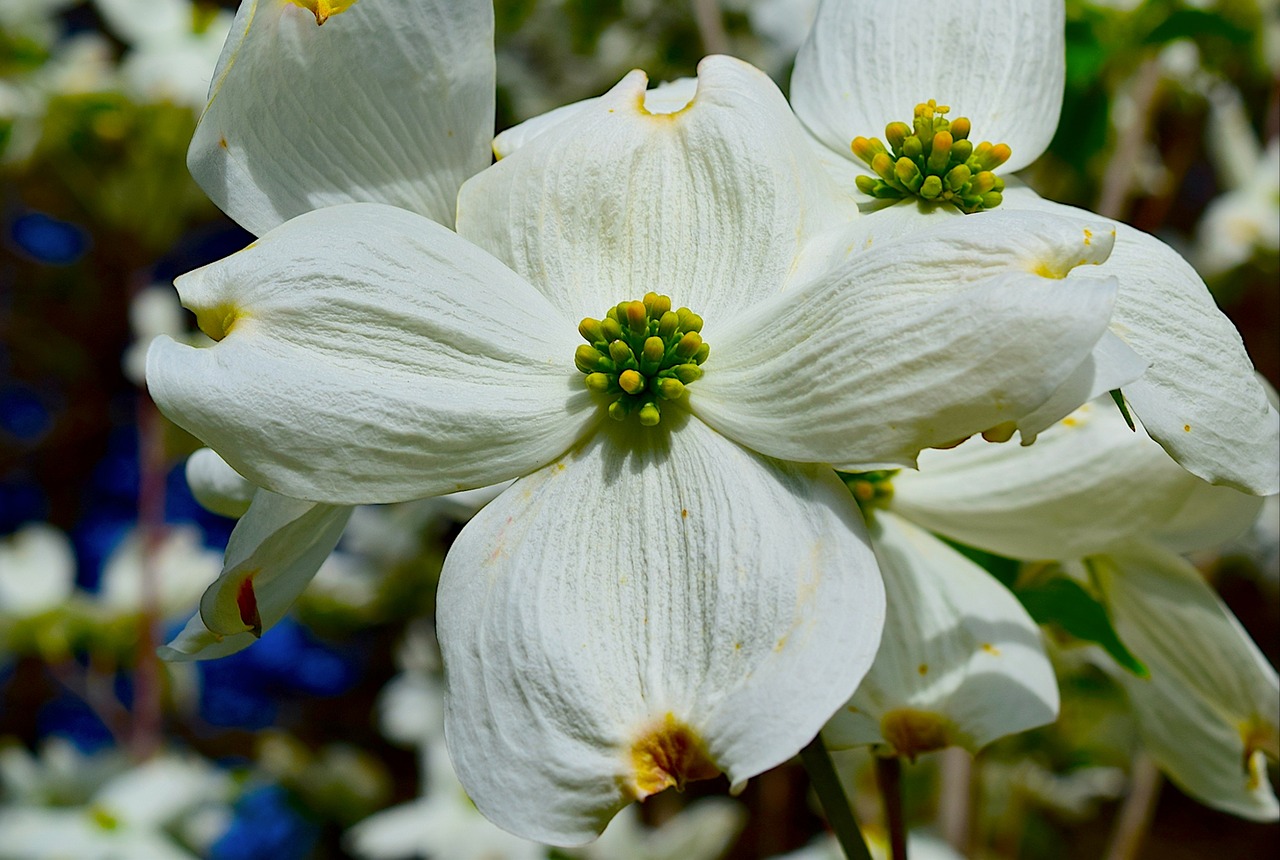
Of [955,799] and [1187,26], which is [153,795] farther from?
[1187,26]

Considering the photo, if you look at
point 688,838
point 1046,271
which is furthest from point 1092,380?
point 688,838

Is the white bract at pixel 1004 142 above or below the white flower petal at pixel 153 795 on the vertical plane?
above

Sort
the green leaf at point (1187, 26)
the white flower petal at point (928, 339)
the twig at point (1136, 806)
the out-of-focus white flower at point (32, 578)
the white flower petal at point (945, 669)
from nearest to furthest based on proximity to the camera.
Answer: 1. the white flower petal at point (928, 339)
2. the white flower petal at point (945, 669)
3. the green leaf at point (1187, 26)
4. the twig at point (1136, 806)
5. the out-of-focus white flower at point (32, 578)

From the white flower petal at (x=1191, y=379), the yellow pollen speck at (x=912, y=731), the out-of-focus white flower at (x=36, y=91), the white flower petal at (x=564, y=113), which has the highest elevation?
the white flower petal at (x=564, y=113)

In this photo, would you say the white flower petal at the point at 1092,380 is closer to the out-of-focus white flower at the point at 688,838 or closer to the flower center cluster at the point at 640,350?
the flower center cluster at the point at 640,350

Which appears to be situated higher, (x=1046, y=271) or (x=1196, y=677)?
(x=1046, y=271)

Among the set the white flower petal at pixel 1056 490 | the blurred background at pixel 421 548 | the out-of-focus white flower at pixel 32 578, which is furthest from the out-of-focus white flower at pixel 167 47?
the white flower petal at pixel 1056 490

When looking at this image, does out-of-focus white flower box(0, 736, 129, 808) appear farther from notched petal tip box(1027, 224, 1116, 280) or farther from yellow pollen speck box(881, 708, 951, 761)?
notched petal tip box(1027, 224, 1116, 280)
